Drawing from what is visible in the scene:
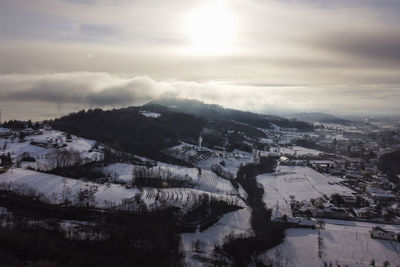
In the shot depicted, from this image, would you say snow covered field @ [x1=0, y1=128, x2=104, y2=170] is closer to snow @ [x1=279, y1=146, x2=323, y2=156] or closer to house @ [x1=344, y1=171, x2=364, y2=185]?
house @ [x1=344, y1=171, x2=364, y2=185]

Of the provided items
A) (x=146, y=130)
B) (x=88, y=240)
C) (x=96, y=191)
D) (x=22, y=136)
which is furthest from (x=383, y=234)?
(x=22, y=136)

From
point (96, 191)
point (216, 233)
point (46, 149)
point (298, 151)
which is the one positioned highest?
point (46, 149)

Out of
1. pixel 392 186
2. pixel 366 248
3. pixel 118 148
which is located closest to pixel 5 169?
pixel 118 148

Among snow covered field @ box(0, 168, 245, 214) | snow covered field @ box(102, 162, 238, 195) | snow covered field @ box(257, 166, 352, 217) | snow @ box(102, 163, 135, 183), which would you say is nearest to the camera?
snow covered field @ box(0, 168, 245, 214)

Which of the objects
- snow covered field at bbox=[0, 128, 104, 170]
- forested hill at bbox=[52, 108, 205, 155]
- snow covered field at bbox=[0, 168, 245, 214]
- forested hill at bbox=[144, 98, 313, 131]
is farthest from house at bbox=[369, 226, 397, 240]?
forested hill at bbox=[144, 98, 313, 131]

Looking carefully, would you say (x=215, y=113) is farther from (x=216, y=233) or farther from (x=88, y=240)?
(x=88, y=240)

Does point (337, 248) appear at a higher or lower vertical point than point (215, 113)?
lower

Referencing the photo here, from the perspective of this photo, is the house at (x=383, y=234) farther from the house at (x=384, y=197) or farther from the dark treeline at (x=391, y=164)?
the dark treeline at (x=391, y=164)
